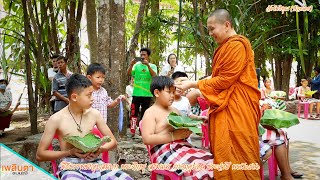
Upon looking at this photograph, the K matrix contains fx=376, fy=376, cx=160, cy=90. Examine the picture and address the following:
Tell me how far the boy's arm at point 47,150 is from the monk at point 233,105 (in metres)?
1.14

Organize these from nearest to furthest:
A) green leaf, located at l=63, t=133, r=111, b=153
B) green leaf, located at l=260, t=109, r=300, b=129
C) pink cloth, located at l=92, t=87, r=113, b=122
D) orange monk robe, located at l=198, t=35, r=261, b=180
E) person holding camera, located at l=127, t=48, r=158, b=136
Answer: green leaf, located at l=63, t=133, r=111, b=153
orange monk robe, located at l=198, t=35, r=261, b=180
green leaf, located at l=260, t=109, r=300, b=129
pink cloth, located at l=92, t=87, r=113, b=122
person holding camera, located at l=127, t=48, r=158, b=136

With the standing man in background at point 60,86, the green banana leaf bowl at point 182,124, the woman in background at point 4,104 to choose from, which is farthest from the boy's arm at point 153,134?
the woman in background at point 4,104

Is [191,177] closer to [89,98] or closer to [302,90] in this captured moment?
[89,98]

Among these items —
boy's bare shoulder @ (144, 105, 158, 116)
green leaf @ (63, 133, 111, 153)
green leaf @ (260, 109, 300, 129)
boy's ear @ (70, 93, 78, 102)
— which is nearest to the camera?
green leaf @ (63, 133, 111, 153)

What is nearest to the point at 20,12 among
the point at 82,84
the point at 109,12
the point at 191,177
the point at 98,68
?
the point at 109,12

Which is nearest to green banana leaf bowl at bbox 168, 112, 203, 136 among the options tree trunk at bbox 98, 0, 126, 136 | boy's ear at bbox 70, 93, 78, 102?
boy's ear at bbox 70, 93, 78, 102

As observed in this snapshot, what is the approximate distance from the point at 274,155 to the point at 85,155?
2.04m

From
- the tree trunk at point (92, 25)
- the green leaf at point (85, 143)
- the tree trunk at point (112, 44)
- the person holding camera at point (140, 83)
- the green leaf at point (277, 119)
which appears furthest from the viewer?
the tree trunk at point (92, 25)

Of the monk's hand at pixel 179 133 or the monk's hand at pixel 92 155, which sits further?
the monk's hand at pixel 179 133

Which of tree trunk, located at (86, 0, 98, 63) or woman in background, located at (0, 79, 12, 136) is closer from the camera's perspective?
tree trunk, located at (86, 0, 98, 63)

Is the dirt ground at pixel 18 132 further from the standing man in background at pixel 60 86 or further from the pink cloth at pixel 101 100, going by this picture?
the pink cloth at pixel 101 100

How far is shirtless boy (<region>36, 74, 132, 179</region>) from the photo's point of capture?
2.52 meters

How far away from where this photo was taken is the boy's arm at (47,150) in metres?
2.51

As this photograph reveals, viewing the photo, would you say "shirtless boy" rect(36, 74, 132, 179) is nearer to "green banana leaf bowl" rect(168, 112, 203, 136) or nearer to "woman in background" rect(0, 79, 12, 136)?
"green banana leaf bowl" rect(168, 112, 203, 136)
